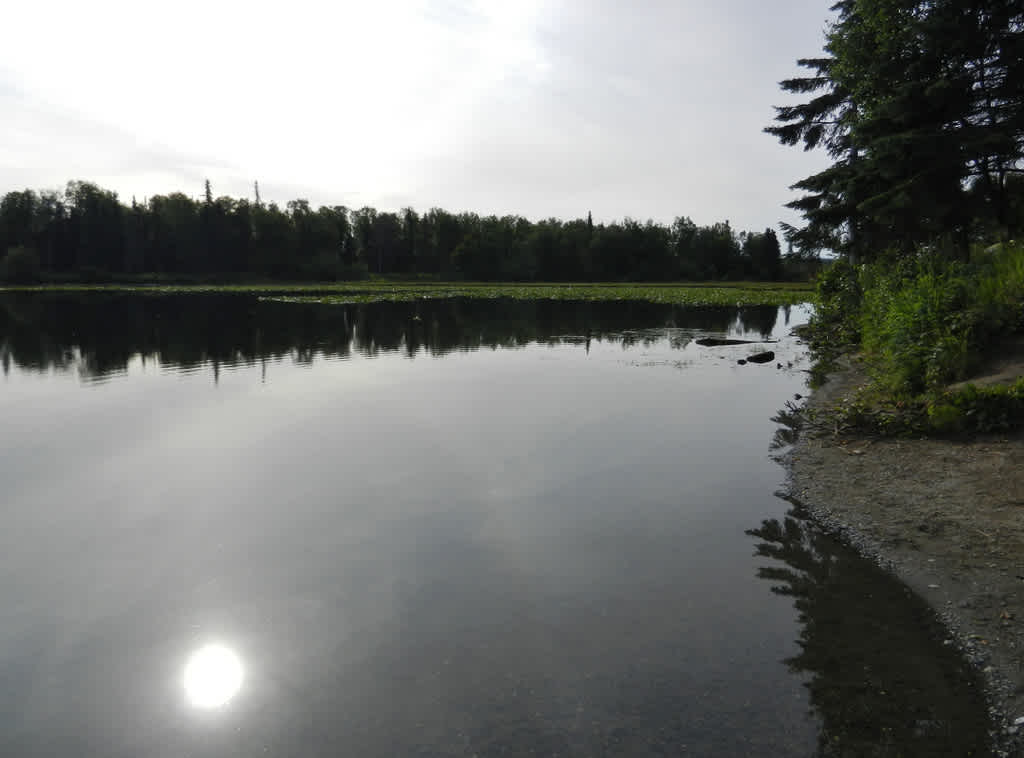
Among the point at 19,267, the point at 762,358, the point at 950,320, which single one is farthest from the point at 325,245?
the point at 950,320

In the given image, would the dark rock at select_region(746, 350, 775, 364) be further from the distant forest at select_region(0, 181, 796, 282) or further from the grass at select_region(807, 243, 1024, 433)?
the distant forest at select_region(0, 181, 796, 282)

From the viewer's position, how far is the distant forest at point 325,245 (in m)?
108

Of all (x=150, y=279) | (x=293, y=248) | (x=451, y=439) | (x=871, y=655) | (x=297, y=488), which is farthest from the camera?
(x=293, y=248)

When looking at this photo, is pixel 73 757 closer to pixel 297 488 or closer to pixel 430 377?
pixel 297 488

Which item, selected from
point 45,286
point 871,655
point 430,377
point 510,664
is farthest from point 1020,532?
point 45,286

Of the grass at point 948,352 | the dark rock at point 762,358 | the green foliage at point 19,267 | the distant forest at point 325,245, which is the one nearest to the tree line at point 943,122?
the grass at point 948,352

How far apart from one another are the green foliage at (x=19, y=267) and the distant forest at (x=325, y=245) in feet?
0.48

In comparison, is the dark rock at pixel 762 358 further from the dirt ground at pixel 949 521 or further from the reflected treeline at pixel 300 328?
the dirt ground at pixel 949 521

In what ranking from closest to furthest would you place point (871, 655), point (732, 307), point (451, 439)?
point (871, 655) → point (451, 439) → point (732, 307)

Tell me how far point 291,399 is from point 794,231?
927 inches

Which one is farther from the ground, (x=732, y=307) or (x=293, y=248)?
(x=293, y=248)

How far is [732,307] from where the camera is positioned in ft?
177

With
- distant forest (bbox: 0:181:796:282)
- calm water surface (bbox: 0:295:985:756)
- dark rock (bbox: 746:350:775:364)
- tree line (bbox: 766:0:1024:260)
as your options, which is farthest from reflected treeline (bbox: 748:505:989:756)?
distant forest (bbox: 0:181:796:282)

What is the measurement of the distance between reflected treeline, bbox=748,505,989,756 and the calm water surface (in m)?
0.03
